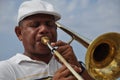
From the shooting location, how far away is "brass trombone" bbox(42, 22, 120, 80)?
488cm

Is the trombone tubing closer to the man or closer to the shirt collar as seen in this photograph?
the man

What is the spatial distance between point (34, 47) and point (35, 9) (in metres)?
0.45

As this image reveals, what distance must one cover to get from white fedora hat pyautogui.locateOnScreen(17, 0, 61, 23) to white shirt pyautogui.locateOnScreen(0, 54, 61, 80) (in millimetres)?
489

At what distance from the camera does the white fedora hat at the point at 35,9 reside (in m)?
5.27

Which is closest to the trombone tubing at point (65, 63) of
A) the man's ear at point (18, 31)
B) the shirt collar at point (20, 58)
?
the shirt collar at point (20, 58)

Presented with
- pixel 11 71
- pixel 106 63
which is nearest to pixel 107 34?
pixel 106 63

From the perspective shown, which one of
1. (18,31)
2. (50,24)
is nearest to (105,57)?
(50,24)

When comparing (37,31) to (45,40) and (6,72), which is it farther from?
(6,72)

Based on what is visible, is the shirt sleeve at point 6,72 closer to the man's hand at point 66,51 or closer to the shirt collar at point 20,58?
the shirt collar at point 20,58

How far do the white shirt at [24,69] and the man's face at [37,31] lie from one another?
138 mm

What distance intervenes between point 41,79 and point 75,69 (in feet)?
1.92

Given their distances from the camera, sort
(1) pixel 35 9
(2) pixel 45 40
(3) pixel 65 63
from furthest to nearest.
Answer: (1) pixel 35 9, (2) pixel 45 40, (3) pixel 65 63

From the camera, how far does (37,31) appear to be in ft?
16.8

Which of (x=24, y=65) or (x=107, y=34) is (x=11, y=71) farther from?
(x=107, y=34)
